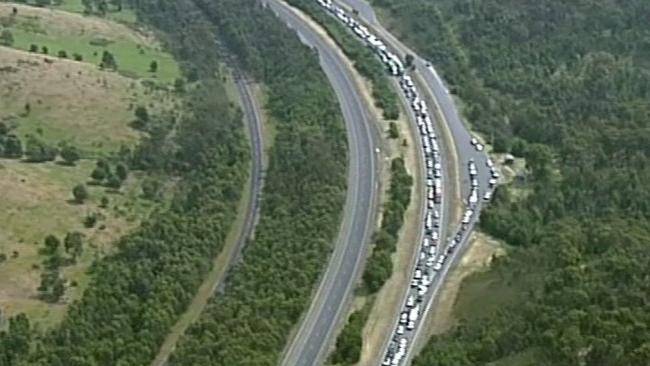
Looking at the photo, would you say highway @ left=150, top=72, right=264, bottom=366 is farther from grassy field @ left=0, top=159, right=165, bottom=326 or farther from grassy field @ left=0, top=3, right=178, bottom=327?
grassy field @ left=0, top=159, right=165, bottom=326

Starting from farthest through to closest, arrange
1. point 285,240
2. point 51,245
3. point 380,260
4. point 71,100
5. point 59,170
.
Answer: point 71,100 < point 59,170 < point 285,240 < point 51,245 < point 380,260

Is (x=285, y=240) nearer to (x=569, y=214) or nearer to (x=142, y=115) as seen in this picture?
(x=569, y=214)

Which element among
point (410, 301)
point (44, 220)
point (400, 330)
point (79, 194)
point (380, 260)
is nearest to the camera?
point (400, 330)

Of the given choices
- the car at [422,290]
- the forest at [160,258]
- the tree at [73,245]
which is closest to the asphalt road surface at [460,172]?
the car at [422,290]

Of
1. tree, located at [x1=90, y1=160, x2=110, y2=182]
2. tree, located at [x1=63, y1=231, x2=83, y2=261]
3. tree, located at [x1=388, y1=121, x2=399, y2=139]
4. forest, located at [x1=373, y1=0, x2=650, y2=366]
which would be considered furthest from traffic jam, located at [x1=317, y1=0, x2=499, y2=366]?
tree, located at [x1=90, y1=160, x2=110, y2=182]

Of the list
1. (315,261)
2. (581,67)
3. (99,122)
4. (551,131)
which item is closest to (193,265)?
(315,261)

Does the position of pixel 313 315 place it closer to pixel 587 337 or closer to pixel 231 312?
pixel 231 312

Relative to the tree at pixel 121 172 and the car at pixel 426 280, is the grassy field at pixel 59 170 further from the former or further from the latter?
the car at pixel 426 280

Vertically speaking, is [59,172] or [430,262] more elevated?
[430,262]

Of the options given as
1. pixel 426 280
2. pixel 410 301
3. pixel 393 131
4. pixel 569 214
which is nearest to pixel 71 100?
pixel 393 131
